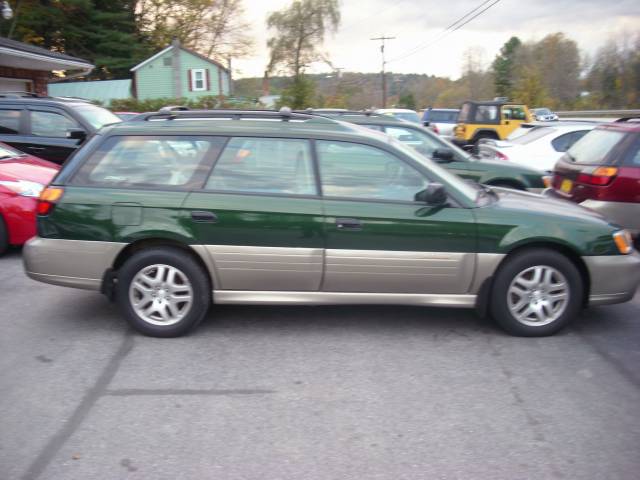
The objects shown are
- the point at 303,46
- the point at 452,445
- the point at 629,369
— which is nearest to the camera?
the point at 452,445

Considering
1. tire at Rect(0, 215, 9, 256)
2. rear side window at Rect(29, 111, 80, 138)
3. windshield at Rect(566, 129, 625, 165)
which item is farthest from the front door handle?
rear side window at Rect(29, 111, 80, 138)

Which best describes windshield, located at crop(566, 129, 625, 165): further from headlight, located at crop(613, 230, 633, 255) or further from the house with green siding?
the house with green siding

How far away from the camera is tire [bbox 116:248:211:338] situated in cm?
446

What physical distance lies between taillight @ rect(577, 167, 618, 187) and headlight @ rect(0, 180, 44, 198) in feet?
20.7

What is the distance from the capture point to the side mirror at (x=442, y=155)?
7980mm

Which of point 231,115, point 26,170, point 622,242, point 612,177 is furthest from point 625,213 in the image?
point 26,170

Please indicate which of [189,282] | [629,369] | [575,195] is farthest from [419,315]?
[575,195]

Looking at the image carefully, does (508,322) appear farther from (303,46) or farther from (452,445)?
(303,46)

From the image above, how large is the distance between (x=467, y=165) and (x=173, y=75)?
35352 millimetres

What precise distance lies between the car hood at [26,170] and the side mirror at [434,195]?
4.78 metres

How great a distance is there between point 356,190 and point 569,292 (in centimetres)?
181

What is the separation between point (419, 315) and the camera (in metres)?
5.11

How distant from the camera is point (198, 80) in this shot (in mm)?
41125

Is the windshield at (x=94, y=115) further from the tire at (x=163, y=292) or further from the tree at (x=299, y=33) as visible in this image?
the tree at (x=299, y=33)
